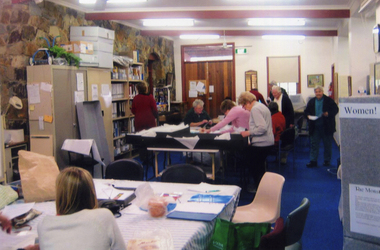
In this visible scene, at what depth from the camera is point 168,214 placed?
8.08 feet

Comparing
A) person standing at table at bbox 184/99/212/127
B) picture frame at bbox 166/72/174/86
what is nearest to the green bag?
person standing at table at bbox 184/99/212/127

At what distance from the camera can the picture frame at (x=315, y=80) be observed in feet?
38.2

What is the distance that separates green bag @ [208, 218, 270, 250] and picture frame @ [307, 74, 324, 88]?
34.1 feet

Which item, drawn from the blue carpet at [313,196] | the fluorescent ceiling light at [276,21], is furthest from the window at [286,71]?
the blue carpet at [313,196]

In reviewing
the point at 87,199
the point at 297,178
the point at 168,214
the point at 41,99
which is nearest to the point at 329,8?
the point at 297,178

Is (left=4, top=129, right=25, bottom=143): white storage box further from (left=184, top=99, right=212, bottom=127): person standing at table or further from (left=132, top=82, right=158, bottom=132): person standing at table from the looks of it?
(left=184, top=99, right=212, bottom=127): person standing at table

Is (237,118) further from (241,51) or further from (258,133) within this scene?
(241,51)

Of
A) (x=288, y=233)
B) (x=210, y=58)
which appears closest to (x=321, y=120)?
(x=288, y=233)

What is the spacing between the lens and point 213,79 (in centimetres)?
1220

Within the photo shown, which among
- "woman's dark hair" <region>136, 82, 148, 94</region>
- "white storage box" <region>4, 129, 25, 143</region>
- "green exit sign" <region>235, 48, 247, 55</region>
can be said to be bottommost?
"white storage box" <region>4, 129, 25, 143</region>

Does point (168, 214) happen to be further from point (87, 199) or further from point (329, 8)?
point (329, 8)

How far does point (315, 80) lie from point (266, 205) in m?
9.21

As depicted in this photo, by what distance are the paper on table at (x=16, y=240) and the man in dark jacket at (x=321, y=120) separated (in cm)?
562

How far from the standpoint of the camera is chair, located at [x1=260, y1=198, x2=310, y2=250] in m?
2.08
